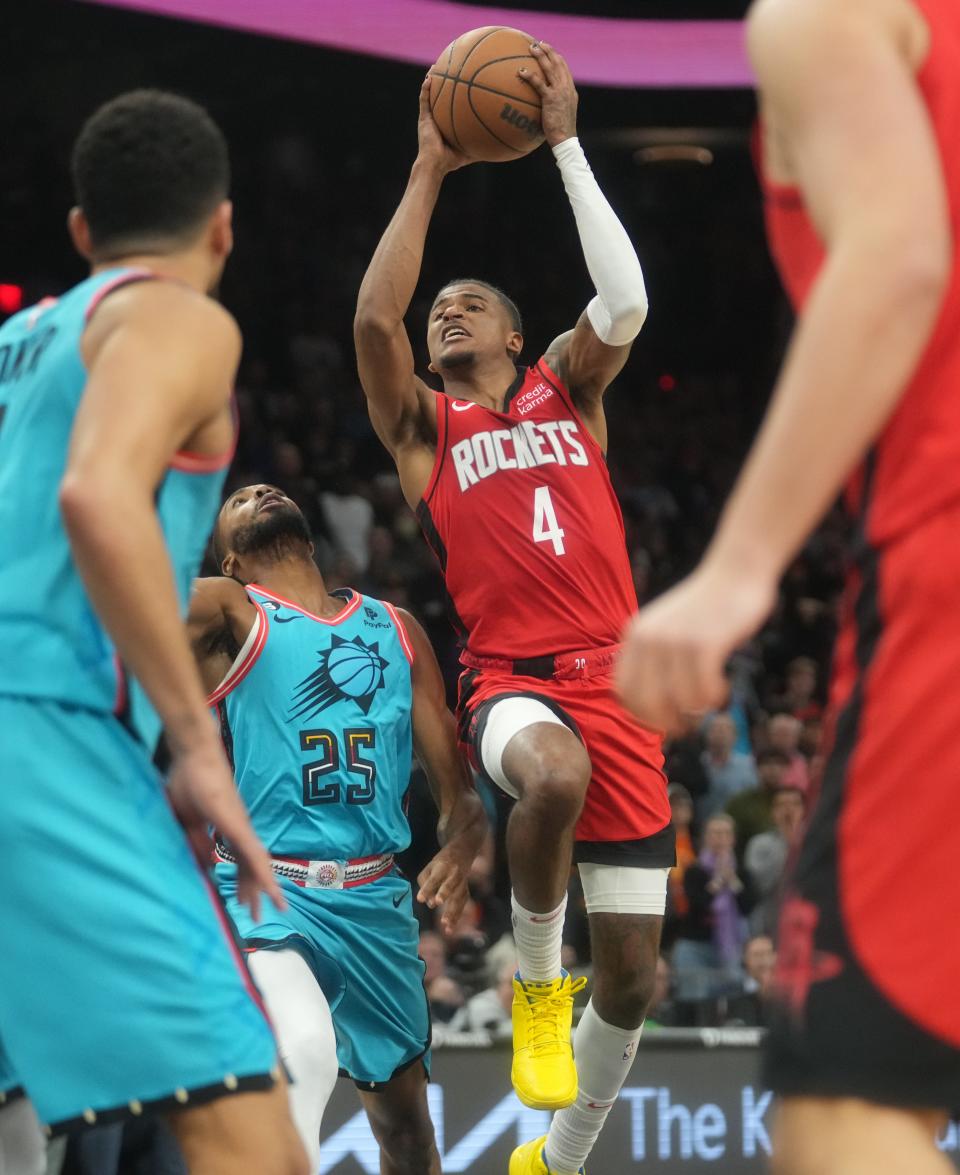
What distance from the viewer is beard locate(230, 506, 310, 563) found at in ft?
17.1

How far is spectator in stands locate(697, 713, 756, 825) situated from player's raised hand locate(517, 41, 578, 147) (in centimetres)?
653

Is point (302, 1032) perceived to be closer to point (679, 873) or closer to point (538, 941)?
point (538, 941)

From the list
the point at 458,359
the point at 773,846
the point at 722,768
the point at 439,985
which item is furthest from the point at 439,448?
the point at 722,768

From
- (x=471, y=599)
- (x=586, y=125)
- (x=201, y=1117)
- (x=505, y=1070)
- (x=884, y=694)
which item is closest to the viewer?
(x=884, y=694)

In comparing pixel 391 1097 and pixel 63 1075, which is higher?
pixel 63 1075

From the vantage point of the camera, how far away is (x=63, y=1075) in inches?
97.8


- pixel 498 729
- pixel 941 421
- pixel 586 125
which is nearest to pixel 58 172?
pixel 586 125

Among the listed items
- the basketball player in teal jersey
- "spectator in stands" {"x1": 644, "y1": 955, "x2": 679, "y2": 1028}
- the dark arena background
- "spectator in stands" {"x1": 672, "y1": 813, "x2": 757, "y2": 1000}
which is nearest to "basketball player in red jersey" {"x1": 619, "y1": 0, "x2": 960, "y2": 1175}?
the basketball player in teal jersey

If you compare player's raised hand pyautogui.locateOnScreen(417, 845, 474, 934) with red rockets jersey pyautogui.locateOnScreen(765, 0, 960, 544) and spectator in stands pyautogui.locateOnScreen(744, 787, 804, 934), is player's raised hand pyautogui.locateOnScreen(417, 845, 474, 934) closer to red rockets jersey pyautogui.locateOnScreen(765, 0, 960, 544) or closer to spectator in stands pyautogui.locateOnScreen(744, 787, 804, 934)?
red rockets jersey pyautogui.locateOnScreen(765, 0, 960, 544)

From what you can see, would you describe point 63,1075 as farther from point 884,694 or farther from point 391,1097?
point 391,1097

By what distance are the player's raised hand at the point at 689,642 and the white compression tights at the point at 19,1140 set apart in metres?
1.61

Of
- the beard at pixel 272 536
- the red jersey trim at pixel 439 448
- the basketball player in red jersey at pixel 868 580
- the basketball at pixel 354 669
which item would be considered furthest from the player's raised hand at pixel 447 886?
the basketball player in red jersey at pixel 868 580

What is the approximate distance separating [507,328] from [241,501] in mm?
1107

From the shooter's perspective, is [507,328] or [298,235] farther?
[298,235]
